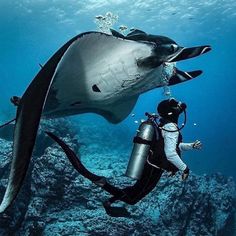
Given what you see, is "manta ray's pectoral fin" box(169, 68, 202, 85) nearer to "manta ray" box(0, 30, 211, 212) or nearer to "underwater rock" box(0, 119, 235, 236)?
"manta ray" box(0, 30, 211, 212)

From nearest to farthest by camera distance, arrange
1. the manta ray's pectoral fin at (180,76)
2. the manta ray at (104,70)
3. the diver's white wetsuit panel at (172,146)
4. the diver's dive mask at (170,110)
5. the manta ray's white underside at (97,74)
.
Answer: the manta ray at (104,70) < the manta ray's white underside at (97,74) < the diver's white wetsuit panel at (172,146) < the diver's dive mask at (170,110) < the manta ray's pectoral fin at (180,76)

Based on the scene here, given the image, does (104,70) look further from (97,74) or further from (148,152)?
(148,152)

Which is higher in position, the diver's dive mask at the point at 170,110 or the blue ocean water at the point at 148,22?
the blue ocean water at the point at 148,22

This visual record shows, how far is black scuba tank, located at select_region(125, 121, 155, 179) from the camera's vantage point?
3.48 m

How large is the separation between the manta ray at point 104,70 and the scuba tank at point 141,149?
692 millimetres

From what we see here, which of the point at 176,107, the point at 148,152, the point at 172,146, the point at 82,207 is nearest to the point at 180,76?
the point at 176,107

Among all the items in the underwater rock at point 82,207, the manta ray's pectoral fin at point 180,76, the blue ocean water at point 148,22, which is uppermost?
the blue ocean water at point 148,22

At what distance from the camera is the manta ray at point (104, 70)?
2.79 m

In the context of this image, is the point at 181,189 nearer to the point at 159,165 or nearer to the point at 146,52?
the point at 159,165

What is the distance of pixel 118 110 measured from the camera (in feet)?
17.2

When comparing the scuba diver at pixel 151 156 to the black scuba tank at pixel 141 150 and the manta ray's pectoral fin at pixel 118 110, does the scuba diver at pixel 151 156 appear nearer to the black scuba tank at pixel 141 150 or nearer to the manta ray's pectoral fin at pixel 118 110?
the black scuba tank at pixel 141 150

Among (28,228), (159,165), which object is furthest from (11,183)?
(28,228)

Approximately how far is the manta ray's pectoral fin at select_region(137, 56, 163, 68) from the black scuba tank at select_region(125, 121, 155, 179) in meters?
0.74

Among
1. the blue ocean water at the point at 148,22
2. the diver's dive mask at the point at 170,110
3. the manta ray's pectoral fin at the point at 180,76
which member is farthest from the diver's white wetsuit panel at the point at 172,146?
the blue ocean water at the point at 148,22
